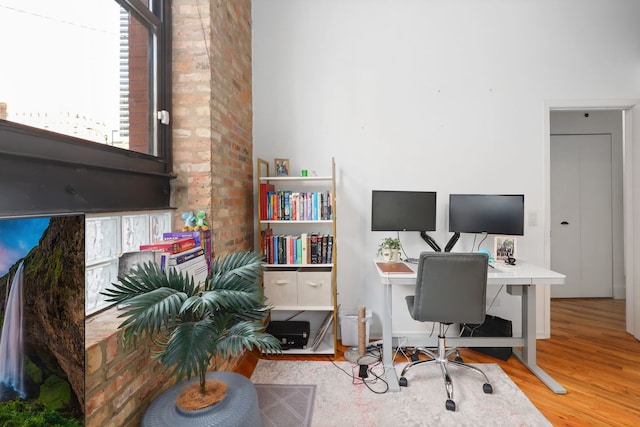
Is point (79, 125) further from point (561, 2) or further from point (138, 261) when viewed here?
point (561, 2)

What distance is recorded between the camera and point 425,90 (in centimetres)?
290

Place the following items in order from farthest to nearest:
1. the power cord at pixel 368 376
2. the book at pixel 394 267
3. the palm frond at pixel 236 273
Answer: the book at pixel 394 267
the power cord at pixel 368 376
the palm frond at pixel 236 273

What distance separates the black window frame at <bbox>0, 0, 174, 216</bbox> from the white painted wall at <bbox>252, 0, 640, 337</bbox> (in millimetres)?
1086

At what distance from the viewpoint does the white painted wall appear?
286 centimetres

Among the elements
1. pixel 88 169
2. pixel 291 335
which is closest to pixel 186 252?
pixel 88 169

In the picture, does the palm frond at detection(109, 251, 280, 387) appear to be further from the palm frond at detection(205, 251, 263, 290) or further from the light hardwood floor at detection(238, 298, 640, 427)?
the light hardwood floor at detection(238, 298, 640, 427)

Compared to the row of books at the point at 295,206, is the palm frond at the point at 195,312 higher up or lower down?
lower down

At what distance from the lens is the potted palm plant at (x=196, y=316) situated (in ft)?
3.49

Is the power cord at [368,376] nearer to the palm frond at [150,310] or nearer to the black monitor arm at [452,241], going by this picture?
the black monitor arm at [452,241]

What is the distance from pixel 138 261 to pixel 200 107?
3.66 ft

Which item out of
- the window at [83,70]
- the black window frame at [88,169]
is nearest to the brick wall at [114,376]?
the black window frame at [88,169]

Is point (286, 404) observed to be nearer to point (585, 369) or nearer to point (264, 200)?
point (264, 200)

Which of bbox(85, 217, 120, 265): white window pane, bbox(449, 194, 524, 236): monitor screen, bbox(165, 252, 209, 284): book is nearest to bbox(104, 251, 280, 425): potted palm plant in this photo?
bbox(165, 252, 209, 284): book

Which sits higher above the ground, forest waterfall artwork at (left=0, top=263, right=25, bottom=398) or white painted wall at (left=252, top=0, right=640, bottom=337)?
white painted wall at (left=252, top=0, right=640, bottom=337)
